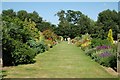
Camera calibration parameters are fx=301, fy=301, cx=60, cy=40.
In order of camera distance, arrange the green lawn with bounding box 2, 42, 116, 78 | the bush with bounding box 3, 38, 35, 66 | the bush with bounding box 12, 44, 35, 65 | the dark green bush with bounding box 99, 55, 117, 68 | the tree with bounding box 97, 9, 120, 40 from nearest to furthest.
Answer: the green lawn with bounding box 2, 42, 116, 78, the bush with bounding box 3, 38, 35, 66, the bush with bounding box 12, 44, 35, 65, the dark green bush with bounding box 99, 55, 117, 68, the tree with bounding box 97, 9, 120, 40

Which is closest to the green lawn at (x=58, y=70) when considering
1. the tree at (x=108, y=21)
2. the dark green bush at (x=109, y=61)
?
the dark green bush at (x=109, y=61)

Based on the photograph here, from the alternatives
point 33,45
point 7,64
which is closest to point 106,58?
point 7,64

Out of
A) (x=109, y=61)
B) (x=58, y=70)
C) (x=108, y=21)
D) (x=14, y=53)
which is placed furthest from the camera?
(x=108, y=21)

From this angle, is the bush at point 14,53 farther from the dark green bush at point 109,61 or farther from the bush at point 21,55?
the dark green bush at point 109,61

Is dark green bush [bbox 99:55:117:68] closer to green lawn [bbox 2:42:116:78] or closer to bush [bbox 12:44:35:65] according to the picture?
green lawn [bbox 2:42:116:78]

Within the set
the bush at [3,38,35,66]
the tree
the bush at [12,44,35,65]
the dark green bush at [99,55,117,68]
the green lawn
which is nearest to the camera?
the green lawn

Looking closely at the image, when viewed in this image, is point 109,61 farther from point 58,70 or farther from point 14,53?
point 14,53

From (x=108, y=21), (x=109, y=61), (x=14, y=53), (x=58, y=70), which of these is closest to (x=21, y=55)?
(x=14, y=53)

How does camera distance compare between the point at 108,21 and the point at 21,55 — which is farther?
the point at 108,21

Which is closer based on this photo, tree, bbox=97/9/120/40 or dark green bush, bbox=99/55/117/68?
dark green bush, bbox=99/55/117/68

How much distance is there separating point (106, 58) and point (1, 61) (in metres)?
5.86

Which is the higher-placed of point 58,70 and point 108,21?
point 108,21

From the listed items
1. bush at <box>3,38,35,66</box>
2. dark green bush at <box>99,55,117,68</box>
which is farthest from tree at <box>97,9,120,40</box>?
bush at <box>3,38,35,66</box>

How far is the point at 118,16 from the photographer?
88875 millimetres
